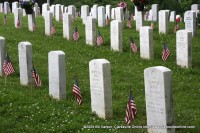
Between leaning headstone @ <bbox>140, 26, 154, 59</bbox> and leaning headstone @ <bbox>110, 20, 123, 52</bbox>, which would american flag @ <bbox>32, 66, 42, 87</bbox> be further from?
leaning headstone @ <bbox>110, 20, 123, 52</bbox>

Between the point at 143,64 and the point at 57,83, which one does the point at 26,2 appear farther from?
the point at 57,83

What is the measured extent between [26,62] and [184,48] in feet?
18.1

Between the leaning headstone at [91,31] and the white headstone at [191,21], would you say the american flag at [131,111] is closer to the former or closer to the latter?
the leaning headstone at [91,31]

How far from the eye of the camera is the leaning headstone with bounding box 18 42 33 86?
1362cm

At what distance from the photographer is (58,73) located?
12297 mm

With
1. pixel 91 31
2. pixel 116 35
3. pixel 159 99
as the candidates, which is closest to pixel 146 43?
pixel 116 35

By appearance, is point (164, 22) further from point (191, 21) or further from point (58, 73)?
point (58, 73)

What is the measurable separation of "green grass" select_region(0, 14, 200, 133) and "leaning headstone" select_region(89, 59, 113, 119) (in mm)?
211

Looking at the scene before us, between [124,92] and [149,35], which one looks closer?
[124,92]

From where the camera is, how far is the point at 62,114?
A: 10867mm

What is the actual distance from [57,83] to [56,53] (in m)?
0.81

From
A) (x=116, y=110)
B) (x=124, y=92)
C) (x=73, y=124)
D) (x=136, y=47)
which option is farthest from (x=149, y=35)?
(x=73, y=124)

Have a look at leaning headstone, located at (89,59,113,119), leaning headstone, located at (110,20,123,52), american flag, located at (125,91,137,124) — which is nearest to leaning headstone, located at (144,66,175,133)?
american flag, located at (125,91,137,124)

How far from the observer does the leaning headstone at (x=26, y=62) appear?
13.6 meters
